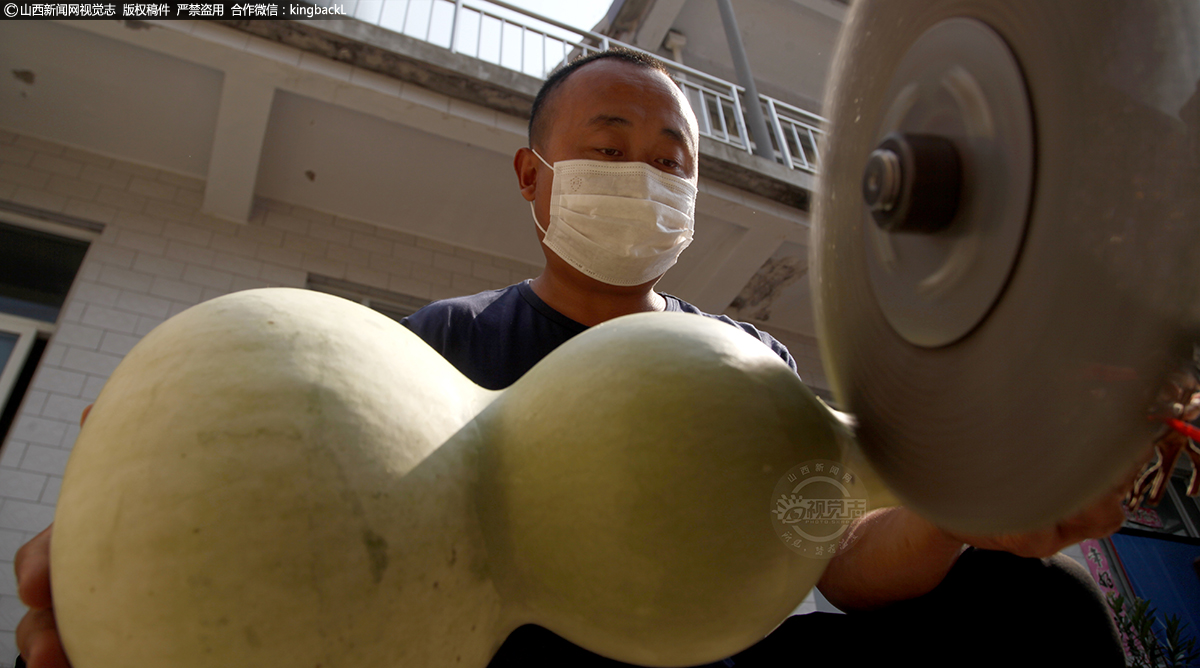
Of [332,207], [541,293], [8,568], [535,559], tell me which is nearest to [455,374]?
[535,559]

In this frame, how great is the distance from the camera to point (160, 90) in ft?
11.0

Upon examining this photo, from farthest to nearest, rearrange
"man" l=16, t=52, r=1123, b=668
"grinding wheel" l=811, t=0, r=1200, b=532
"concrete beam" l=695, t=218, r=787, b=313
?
"concrete beam" l=695, t=218, r=787, b=313 < "man" l=16, t=52, r=1123, b=668 < "grinding wheel" l=811, t=0, r=1200, b=532

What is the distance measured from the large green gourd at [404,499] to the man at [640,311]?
0.53 ft

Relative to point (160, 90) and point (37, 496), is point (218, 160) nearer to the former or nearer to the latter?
point (160, 90)

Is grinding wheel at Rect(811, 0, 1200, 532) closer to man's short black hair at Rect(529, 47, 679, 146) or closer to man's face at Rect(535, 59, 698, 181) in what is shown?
man's face at Rect(535, 59, 698, 181)

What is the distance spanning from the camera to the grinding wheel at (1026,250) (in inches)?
13.8

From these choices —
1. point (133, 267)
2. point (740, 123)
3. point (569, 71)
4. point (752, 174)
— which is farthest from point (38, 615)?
point (740, 123)

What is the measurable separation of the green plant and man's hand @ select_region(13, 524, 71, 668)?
3945 millimetres

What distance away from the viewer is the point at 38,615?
0.50 m

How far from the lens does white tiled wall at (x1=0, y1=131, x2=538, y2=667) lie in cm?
276

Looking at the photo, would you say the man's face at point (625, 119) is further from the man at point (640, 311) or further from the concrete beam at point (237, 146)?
the concrete beam at point (237, 146)

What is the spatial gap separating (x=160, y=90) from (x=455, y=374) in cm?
375

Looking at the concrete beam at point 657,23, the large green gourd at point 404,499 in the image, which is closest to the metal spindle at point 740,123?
the concrete beam at point 657,23

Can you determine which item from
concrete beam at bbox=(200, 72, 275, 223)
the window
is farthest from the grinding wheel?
the window
